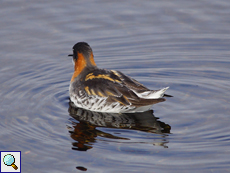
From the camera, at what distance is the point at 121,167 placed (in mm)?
9352

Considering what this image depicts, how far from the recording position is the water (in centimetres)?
988

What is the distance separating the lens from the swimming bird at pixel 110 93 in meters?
11.8

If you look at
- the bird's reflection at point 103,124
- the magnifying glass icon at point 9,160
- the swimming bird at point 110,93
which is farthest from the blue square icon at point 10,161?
the swimming bird at point 110,93

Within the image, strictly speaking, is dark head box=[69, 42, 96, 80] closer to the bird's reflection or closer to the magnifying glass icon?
the bird's reflection

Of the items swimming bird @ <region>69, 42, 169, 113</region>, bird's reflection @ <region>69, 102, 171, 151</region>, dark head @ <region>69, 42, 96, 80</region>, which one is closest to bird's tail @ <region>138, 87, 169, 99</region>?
swimming bird @ <region>69, 42, 169, 113</region>

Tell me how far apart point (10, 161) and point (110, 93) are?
3.42m

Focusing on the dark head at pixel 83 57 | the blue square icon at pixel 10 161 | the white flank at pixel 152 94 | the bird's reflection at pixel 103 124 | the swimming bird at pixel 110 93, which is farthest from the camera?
the dark head at pixel 83 57

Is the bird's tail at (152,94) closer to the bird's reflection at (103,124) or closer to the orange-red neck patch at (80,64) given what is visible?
the bird's reflection at (103,124)

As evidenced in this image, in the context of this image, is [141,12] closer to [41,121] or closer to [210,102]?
[210,102]

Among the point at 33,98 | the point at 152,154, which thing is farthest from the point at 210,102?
the point at 33,98

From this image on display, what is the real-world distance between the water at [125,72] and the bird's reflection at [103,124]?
27 mm

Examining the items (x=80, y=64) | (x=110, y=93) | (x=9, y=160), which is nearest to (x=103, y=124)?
(x=110, y=93)

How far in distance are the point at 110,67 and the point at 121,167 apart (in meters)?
6.35

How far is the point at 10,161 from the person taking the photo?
32.6 feet
